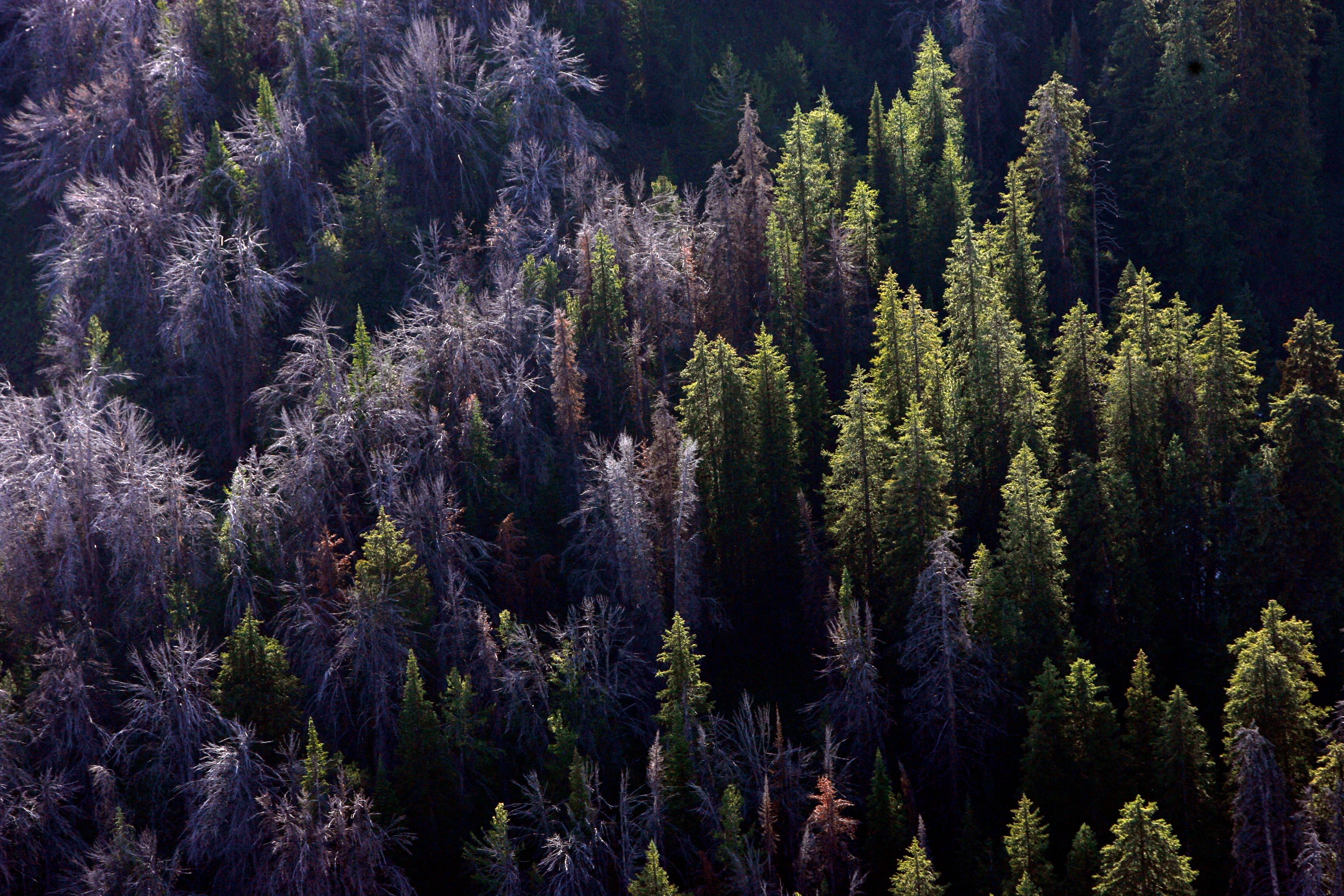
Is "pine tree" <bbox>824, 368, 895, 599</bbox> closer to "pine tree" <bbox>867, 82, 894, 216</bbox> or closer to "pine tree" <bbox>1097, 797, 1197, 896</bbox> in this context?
"pine tree" <bbox>1097, 797, 1197, 896</bbox>

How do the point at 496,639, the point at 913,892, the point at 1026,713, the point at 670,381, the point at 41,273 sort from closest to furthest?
1. the point at 913,892
2. the point at 1026,713
3. the point at 496,639
4. the point at 670,381
5. the point at 41,273

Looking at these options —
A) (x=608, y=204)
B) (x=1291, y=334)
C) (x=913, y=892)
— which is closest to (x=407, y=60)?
(x=608, y=204)

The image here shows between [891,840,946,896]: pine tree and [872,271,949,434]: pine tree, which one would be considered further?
[872,271,949,434]: pine tree

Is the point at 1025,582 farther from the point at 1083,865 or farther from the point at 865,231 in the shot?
the point at 865,231

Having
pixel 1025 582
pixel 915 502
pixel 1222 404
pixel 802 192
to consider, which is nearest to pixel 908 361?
pixel 915 502

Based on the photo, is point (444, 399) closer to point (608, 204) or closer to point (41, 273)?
point (608, 204)

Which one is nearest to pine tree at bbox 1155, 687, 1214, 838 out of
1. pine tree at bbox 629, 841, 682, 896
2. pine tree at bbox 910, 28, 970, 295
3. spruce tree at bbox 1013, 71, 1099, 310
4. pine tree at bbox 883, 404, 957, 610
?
pine tree at bbox 883, 404, 957, 610
